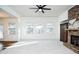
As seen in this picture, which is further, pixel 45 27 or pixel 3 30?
pixel 45 27

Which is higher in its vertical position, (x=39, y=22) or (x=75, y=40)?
(x=39, y=22)

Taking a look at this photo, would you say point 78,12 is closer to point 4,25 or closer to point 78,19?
point 78,19

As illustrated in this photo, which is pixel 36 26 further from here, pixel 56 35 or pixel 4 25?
pixel 4 25

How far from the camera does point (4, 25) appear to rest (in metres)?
10.6

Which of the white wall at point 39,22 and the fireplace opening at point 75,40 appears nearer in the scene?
the fireplace opening at point 75,40

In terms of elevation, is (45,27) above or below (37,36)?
above

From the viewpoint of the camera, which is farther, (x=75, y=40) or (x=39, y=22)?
(x=39, y=22)

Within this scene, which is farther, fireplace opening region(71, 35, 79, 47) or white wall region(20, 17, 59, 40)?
white wall region(20, 17, 59, 40)

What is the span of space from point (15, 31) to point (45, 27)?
3.07 metres
